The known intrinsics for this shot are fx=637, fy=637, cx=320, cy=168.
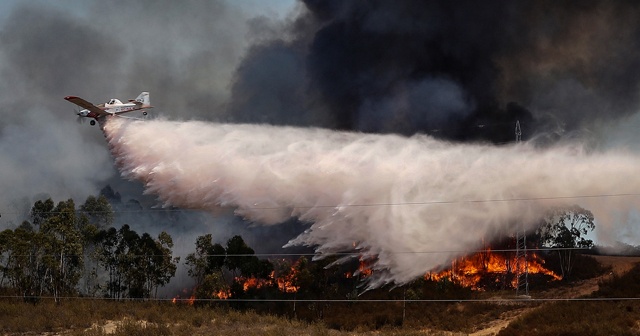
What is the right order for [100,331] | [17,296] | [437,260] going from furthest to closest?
1. [17,296]
2. [437,260]
3. [100,331]

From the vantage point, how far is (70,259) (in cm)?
9362

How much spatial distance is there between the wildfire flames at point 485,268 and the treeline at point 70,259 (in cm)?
3912

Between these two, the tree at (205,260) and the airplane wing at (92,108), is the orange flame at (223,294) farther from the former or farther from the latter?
the airplane wing at (92,108)

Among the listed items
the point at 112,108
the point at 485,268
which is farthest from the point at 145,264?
the point at 485,268

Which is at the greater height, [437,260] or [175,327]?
[437,260]

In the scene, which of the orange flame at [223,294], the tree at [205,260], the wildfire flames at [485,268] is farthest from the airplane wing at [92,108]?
the wildfire flames at [485,268]

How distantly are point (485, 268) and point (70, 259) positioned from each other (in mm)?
59441

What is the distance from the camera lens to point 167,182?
73.8 metres

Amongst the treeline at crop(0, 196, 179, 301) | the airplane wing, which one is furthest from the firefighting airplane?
the treeline at crop(0, 196, 179, 301)

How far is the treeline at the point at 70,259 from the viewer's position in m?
86.5

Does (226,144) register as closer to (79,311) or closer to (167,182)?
(167,182)

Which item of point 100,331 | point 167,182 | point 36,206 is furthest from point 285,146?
point 36,206

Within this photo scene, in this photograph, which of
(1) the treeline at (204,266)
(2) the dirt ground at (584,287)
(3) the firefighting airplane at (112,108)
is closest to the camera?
(2) the dirt ground at (584,287)

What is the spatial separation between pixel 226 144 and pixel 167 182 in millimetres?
8119
